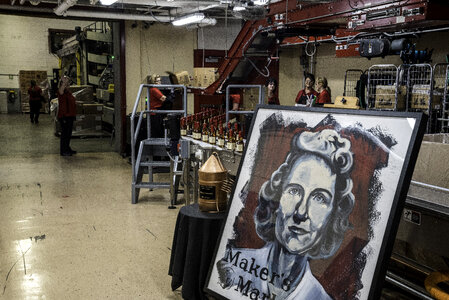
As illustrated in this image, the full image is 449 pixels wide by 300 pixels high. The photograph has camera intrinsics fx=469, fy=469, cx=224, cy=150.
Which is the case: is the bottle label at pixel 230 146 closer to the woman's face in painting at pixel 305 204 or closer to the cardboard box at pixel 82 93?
the woman's face in painting at pixel 305 204

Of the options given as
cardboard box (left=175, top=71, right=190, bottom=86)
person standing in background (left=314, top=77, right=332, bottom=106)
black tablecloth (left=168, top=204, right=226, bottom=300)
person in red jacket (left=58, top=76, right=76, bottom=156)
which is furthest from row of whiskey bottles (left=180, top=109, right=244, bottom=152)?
person in red jacket (left=58, top=76, right=76, bottom=156)

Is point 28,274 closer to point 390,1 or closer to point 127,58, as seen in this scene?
point 390,1

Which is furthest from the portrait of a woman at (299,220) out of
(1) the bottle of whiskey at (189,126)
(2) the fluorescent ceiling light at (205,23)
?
(2) the fluorescent ceiling light at (205,23)

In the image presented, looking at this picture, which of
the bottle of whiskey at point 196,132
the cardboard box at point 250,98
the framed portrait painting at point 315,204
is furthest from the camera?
the cardboard box at point 250,98

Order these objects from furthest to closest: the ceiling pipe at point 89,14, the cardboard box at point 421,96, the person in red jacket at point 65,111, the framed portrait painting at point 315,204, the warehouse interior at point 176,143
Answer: the person in red jacket at point 65,111 → the ceiling pipe at point 89,14 → the cardboard box at point 421,96 → the warehouse interior at point 176,143 → the framed portrait painting at point 315,204

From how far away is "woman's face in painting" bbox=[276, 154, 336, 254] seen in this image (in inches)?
82.0

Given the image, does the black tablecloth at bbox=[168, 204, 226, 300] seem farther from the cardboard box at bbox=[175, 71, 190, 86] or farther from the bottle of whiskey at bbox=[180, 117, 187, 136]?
the cardboard box at bbox=[175, 71, 190, 86]

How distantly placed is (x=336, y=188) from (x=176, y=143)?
379cm

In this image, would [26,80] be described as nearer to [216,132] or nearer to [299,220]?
[216,132]

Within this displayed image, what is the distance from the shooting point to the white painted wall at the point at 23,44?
Result: 20938 mm

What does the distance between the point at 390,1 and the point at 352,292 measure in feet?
12.9

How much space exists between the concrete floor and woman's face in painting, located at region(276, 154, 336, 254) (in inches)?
60.9

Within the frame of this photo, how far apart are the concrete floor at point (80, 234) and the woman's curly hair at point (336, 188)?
1.43 m

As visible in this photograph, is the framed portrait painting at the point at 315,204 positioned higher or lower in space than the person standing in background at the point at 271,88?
lower
